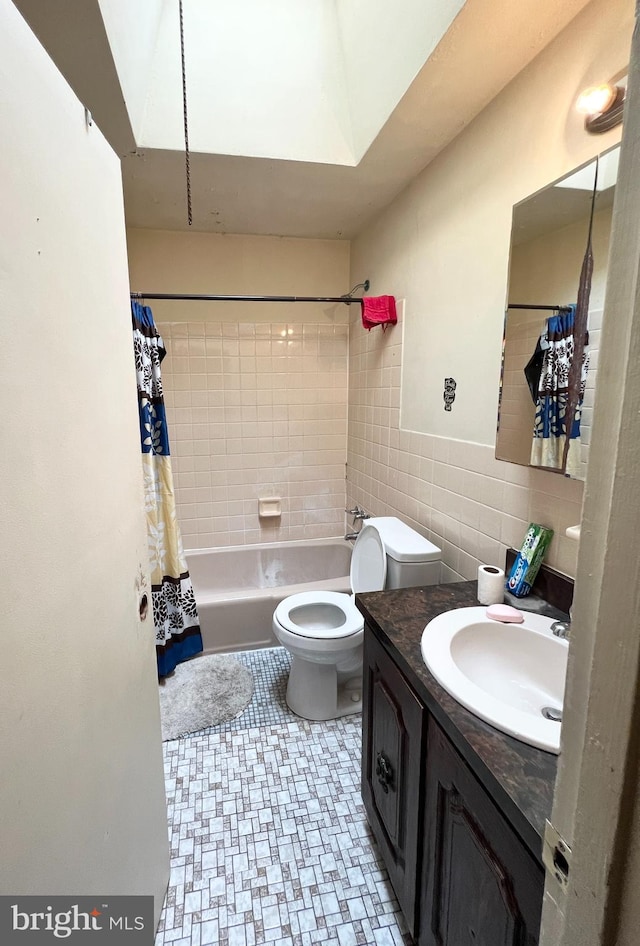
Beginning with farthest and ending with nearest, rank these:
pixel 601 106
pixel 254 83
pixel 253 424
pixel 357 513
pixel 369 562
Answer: pixel 253 424 → pixel 357 513 → pixel 369 562 → pixel 254 83 → pixel 601 106

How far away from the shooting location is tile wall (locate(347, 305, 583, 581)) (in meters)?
1.26

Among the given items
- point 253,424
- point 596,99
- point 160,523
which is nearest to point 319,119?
point 596,99

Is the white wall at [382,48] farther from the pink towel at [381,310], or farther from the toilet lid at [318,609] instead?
the toilet lid at [318,609]

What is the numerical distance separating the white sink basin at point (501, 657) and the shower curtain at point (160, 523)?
58.2 inches

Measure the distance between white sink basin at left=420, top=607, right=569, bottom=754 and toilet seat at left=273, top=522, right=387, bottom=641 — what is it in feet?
2.31

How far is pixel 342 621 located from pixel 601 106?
202 centimetres

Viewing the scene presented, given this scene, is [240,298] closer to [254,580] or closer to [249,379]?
[249,379]

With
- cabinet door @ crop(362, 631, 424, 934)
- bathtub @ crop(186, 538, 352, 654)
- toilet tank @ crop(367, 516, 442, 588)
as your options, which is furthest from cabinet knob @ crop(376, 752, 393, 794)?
bathtub @ crop(186, 538, 352, 654)

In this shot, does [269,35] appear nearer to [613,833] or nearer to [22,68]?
[22,68]

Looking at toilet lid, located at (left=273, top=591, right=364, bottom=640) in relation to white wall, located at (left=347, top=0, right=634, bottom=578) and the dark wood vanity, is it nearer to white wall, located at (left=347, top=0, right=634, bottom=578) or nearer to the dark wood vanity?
white wall, located at (left=347, top=0, right=634, bottom=578)

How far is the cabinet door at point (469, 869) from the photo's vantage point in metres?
0.65

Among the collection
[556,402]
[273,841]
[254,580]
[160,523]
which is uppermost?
[556,402]

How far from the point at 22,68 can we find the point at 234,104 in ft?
4.45

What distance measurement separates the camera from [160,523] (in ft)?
7.18
